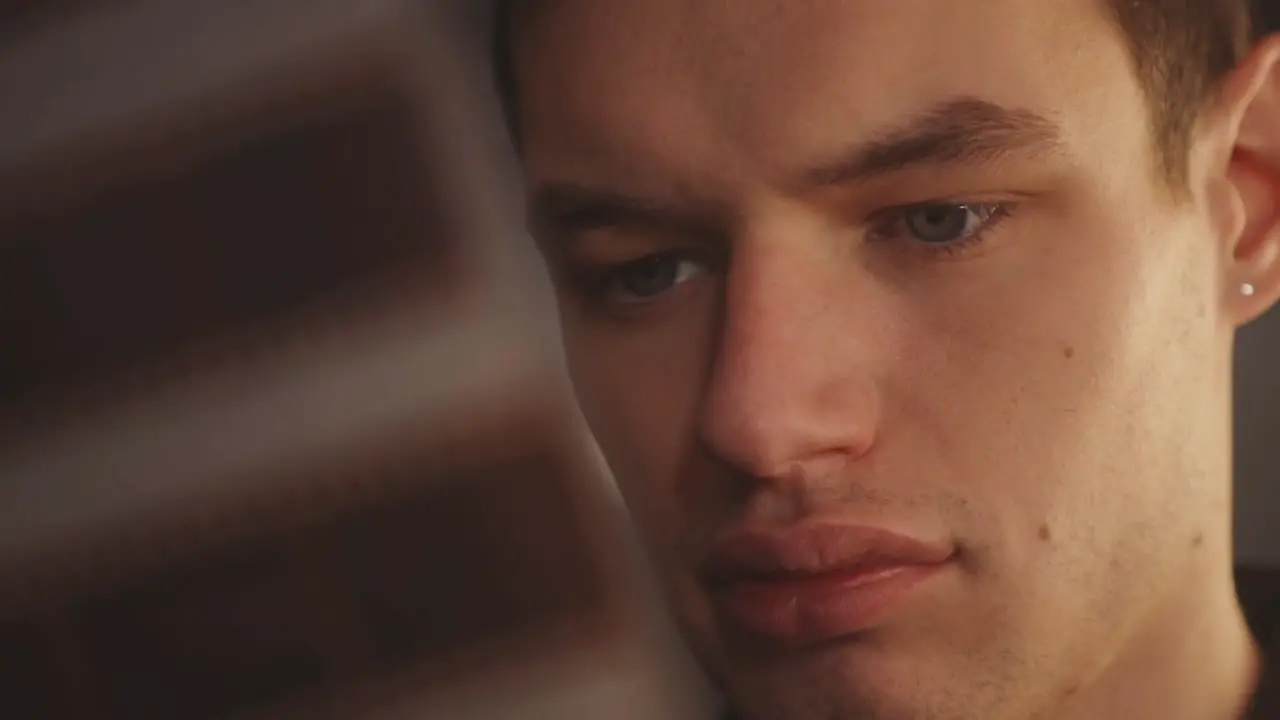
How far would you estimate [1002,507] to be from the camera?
0.61 meters

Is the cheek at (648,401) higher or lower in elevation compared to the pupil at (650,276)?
lower

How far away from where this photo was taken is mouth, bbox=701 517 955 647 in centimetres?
61

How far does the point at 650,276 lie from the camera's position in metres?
0.71

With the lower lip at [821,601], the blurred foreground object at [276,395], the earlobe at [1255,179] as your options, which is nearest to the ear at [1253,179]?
the earlobe at [1255,179]

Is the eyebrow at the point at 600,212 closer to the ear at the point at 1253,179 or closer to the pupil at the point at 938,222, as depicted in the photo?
the pupil at the point at 938,222

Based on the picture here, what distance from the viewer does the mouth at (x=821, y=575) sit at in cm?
61

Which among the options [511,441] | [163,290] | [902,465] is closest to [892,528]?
[902,465]

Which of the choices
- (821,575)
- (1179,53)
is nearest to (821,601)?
(821,575)

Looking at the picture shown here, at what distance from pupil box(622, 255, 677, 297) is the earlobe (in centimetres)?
32

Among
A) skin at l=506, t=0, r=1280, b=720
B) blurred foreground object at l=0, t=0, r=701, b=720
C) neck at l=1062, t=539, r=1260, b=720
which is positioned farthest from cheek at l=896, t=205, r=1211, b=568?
blurred foreground object at l=0, t=0, r=701, b=720

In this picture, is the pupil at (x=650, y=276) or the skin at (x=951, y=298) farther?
the pupil at (x=650, y=276)

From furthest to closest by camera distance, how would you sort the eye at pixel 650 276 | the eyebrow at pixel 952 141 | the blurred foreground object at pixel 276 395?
the blurred foreground object at pixel 276 395 < the eye at pixel 650 276 < the eyebrow at pixel 952 141

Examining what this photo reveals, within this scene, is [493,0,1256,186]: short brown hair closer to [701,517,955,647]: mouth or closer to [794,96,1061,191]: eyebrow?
[794,96,1061,191]: eyebrow

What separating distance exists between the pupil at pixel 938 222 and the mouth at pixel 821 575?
16cm
